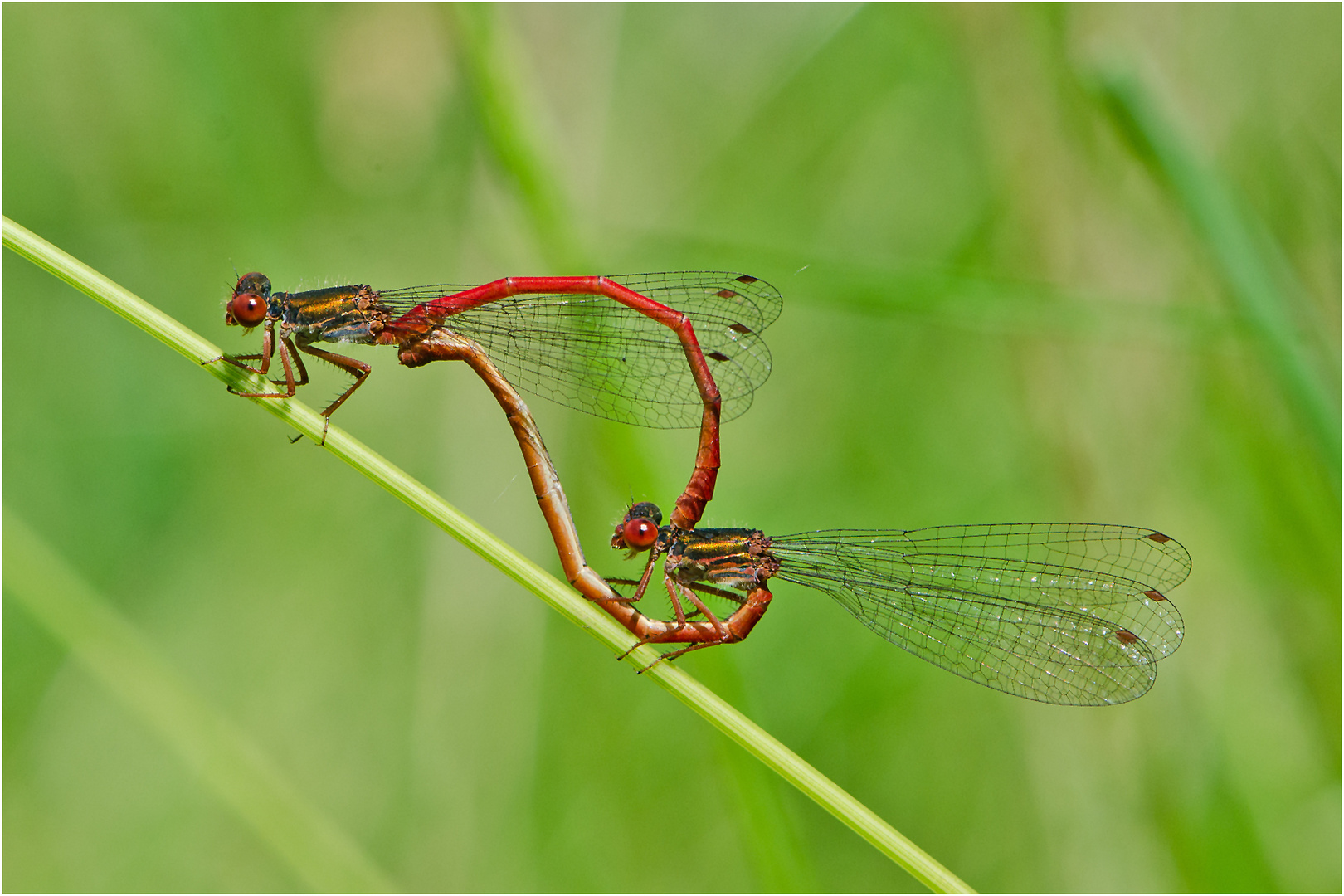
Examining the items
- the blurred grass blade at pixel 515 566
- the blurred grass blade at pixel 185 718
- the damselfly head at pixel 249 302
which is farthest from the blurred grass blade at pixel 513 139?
the blurred grass blade at pixel 185 718

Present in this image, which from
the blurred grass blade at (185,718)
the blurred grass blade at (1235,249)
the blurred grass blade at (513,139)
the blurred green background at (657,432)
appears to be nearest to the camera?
the blurred grass blade at (1235,249)

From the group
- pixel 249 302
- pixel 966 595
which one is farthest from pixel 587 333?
pixel 966 595

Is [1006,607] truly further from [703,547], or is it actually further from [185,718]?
[185,718]

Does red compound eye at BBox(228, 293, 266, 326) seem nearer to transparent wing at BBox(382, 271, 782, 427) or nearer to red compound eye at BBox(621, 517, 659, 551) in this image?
transparent wing at BBox(382, 271, 782, 427)

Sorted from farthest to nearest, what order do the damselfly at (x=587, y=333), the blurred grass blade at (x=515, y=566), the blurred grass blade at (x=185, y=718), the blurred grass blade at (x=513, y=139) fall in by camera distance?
the blurred grass blade at (x=513, y=139) → the blurred grass blade at (x=185, y=718) → the damselfly at (x=587, y=333) → the blurred grass blade at (x=515, y=566)

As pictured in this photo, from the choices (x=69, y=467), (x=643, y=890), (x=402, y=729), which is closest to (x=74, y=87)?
(x=69, y=467)

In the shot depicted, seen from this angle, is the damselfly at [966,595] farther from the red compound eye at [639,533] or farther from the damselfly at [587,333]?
the damselfly at [587,333]
